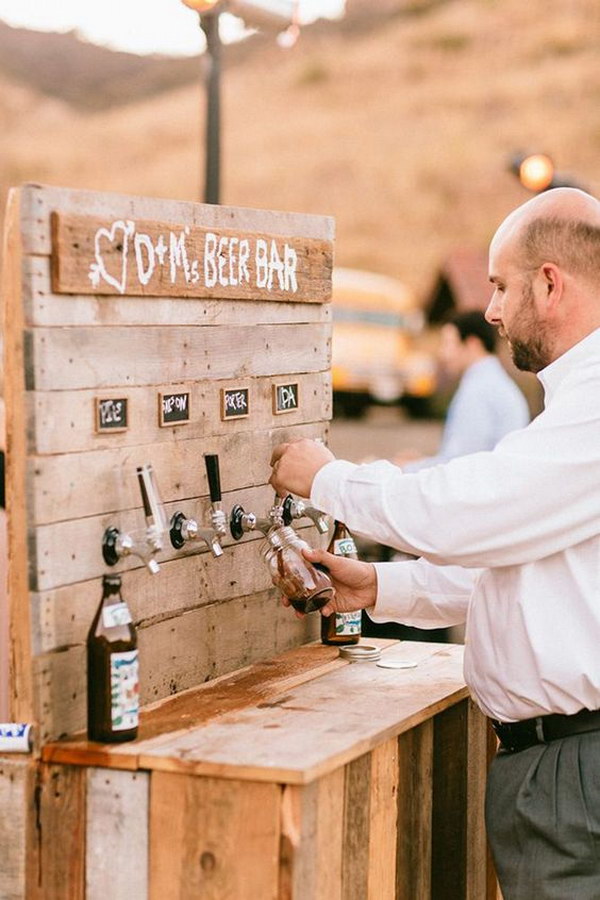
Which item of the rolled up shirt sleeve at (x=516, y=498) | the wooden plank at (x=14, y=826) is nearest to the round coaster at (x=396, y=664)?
the rolled up shirt sleeve at (x=516, y=498)

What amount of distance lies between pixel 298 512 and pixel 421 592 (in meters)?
0.41

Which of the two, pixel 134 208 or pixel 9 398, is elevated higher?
pixel 134 208

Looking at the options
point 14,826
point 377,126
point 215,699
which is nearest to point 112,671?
point 14,826

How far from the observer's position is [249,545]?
151 inches

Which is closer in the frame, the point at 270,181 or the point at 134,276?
the point at 134,276

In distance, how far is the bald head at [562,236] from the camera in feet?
10.4

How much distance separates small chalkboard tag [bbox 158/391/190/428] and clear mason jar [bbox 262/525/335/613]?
1.48ft

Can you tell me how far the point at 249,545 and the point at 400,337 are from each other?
71.3ft

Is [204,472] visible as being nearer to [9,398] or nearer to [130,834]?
[9,398]

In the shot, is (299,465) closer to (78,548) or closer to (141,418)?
(141,418)

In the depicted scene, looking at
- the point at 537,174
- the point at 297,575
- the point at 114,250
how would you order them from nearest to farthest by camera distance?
the point at 114,250 → the point at 297,575 → the point at 537,174

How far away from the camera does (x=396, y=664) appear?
12.9 feet

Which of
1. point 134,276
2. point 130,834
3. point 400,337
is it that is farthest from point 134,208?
point 400,337

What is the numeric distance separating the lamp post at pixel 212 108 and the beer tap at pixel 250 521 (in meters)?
3.49
